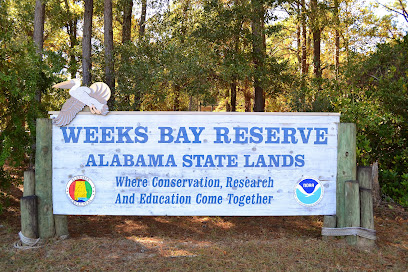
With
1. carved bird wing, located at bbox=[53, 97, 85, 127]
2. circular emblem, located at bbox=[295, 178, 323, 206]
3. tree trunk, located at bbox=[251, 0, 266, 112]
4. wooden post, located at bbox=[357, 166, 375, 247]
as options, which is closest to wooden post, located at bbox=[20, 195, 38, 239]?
carved bird wing, located at bbox=[53, 97, 85, 127]

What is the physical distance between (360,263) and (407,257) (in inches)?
30.0

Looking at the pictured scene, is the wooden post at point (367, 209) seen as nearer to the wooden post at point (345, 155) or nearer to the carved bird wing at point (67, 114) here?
the wooden post at point (345, 155)

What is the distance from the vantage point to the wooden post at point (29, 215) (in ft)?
16.8

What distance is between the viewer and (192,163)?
208 inches

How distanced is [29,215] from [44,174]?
1.91ft

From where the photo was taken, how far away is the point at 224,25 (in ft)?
41.3

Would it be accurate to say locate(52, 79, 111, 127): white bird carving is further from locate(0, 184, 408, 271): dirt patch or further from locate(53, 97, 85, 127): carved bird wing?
locate(0, 184, 408, 271): dirt patch

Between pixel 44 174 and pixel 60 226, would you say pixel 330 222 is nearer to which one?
pixel 60 226

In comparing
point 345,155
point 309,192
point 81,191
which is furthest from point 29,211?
point 345,155

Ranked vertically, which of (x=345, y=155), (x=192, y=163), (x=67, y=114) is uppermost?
(x=67, y=114)

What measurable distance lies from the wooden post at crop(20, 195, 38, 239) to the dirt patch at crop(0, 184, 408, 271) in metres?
0.26

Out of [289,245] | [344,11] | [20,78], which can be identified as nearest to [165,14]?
[20,78]

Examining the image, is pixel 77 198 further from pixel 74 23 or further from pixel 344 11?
pixel 344 11

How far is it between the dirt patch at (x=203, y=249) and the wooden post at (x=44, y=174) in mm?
329
